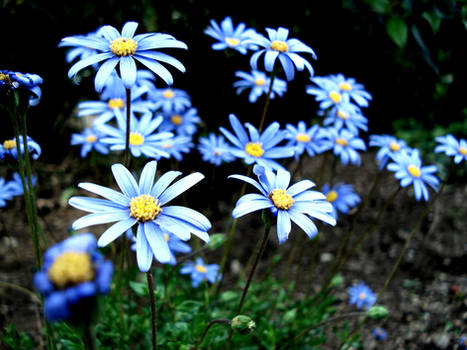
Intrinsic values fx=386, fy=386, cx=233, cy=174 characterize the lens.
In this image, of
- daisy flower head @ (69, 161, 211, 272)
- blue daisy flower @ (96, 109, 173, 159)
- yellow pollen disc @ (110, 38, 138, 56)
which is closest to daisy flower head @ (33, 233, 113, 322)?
daisy flower head @ (69, 161, 211, 272)

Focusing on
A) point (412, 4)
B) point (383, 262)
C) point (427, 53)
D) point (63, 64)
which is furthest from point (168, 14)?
point (383, 262)

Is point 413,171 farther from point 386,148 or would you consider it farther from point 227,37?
point 227,37

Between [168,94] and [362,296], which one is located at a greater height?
[168,94]

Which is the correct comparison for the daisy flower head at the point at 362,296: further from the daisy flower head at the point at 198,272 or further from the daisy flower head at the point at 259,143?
the daisy flower head at the point at 259,143

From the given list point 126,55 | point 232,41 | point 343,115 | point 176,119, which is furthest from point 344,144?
point 126,55

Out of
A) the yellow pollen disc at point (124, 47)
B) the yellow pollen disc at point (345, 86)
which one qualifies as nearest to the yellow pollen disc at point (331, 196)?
the yellow pollen disc at point (345, 86)

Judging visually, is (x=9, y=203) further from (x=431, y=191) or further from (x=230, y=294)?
(x=431, y=191)

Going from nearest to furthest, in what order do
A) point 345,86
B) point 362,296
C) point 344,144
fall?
point 345,86
point 344,144
point 362,296
